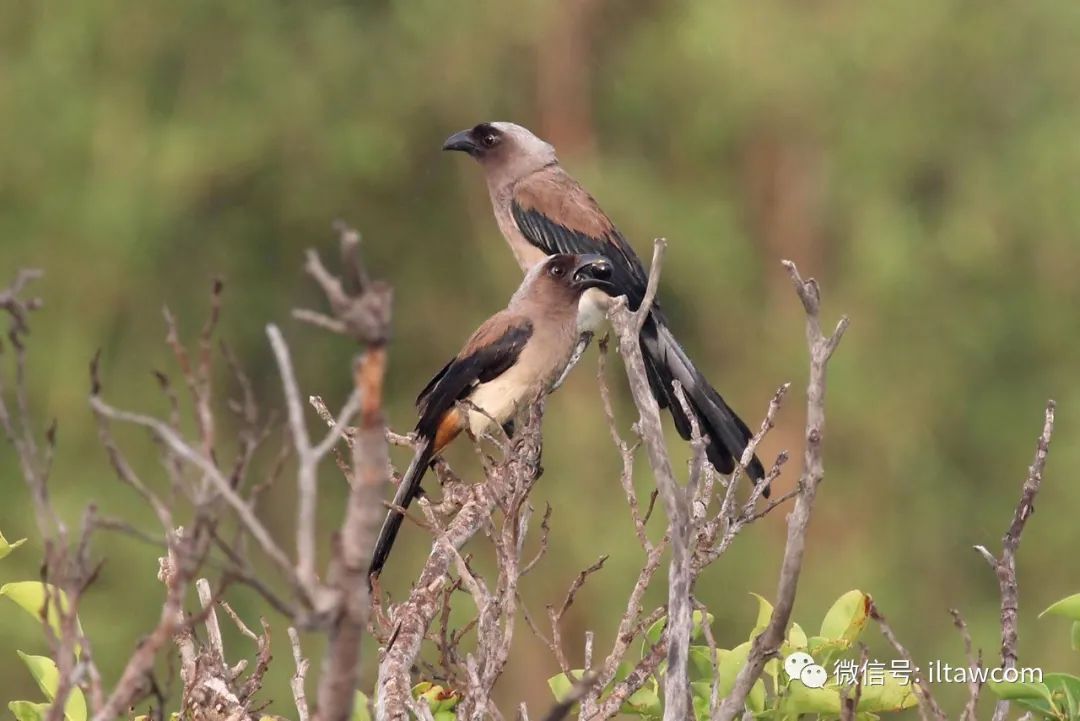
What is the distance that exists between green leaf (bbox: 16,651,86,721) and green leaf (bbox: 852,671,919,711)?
106 centimetres

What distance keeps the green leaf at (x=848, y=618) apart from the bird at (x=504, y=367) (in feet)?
5.67

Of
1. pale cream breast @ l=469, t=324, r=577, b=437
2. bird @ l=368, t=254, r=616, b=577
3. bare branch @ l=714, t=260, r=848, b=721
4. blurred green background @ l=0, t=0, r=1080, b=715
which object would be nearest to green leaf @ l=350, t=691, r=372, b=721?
bare branch @ l=714, t=260, r=848, b=721

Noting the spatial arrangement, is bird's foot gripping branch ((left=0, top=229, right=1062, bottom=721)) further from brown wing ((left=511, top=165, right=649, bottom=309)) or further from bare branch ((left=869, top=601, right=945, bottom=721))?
brown wing ((left=511, top=165, right=649, bottom=309))

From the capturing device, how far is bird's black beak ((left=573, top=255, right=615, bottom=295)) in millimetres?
4859

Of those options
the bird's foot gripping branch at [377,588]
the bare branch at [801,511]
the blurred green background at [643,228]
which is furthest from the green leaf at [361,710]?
the blurred green background at [643,228]

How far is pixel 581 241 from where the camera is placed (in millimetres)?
6031

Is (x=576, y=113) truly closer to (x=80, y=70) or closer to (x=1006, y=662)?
(x=80, y=70)

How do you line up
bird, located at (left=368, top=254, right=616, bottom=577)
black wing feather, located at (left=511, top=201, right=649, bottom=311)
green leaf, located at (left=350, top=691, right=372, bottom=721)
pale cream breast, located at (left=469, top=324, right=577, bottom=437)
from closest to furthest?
green leaf, located at (left=350, top=691, right=372, bottom=721)
bird, located at (left=368, top=254, right=616, bottom=577)
pale cream breast, located at (left=469, top=324, right=577, bottom=437)
black wing feather, located at (left=511, top=201, right=649, bottom=311)

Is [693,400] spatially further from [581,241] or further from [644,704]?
[644,704]

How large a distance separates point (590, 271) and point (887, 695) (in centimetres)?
278

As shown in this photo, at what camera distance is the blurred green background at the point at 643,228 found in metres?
10.2

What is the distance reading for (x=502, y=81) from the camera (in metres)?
11.1

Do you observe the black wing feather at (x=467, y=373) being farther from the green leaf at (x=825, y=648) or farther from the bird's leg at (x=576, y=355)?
the green leaf at (x=825, y=648)

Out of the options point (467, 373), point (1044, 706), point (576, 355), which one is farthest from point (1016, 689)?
point (576, 355)
